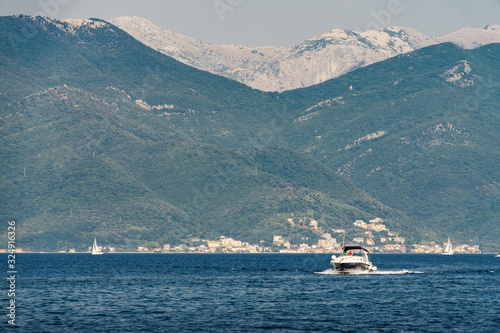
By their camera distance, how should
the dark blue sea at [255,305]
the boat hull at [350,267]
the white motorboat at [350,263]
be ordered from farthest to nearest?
the boat hull at [350,267] → the white motorboat at [350,263] → the dark blue sea at [255,305]

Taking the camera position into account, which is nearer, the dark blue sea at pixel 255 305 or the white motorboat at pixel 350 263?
the dark blue sea at pixel 255 305

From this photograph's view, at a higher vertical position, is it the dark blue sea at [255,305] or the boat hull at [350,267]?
the boat hull at [350,267]

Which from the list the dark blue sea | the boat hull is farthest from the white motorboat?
the dark blue sea

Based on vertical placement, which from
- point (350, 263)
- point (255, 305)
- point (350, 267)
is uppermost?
point (350, 263)

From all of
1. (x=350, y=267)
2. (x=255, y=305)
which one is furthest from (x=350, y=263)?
(x=255, y=305)

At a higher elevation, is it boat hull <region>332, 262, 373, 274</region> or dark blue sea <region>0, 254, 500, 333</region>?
boat hull <region>332, 262, 373, 274</region>

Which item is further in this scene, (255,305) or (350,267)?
(350,267)

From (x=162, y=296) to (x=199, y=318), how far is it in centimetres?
2785

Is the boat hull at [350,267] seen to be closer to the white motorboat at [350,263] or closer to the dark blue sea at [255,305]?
the white motorboat at [350,263]

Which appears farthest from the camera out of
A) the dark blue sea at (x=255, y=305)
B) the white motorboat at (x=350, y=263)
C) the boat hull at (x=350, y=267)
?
the boat hull at (x=350, y=267)

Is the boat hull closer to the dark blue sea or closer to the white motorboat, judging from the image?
the white motorboat

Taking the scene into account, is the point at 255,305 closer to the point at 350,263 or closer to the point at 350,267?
the point at 350,263

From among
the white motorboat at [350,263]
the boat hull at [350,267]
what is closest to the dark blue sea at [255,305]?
the white motorboat at [350,263]

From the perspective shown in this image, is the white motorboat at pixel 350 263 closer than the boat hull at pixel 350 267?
Yes
